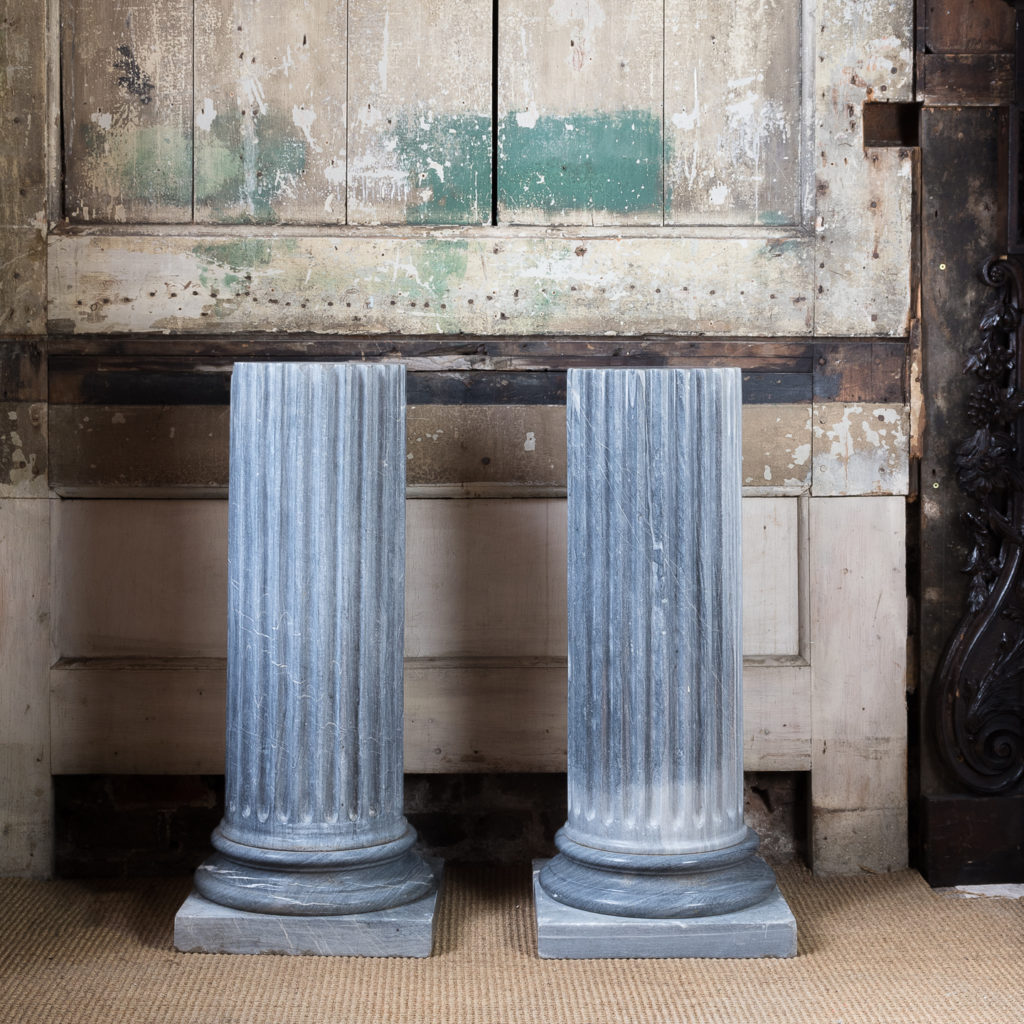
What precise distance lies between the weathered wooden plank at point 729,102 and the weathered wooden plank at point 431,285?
0.16m

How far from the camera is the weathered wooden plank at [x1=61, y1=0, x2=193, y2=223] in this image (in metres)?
2.93

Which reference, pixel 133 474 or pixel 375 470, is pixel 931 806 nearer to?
pixel 375 470

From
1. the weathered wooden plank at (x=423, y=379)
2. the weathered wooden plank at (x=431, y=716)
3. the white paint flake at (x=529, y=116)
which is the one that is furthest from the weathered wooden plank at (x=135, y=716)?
the white paint flake at (x=529, y=116)

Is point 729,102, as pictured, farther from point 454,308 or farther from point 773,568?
point 773,568

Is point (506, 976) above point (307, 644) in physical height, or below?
below

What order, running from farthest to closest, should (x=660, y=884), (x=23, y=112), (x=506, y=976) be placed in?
(x=23, y=112)
(x=660, y=884)
(x=506, y=976)

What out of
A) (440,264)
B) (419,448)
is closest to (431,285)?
(440,264)

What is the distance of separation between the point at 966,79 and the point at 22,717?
114 inches

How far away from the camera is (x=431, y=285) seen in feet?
9.65

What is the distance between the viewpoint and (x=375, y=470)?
8.35 ft

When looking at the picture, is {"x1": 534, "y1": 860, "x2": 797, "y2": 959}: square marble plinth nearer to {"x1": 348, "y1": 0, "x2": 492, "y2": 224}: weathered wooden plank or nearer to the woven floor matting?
the woven floor matting

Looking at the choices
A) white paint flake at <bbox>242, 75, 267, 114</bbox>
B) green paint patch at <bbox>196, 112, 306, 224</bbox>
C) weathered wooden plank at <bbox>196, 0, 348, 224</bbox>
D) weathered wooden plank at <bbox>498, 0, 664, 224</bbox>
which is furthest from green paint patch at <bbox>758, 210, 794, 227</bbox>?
white paint flake at <bbox>242, 75, 267, 114</bbox>

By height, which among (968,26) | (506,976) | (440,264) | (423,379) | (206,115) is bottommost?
(506,976)

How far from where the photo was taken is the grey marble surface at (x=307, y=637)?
8.19 ft
